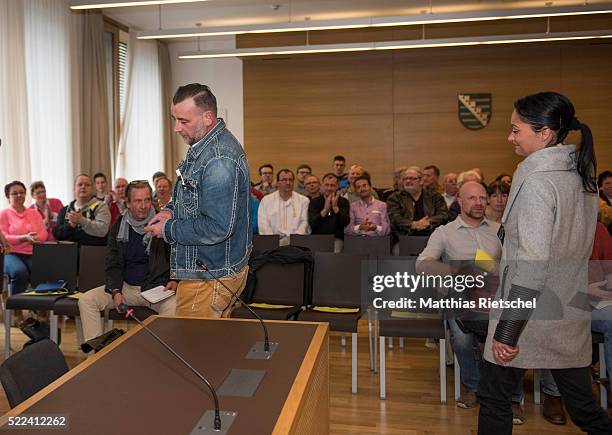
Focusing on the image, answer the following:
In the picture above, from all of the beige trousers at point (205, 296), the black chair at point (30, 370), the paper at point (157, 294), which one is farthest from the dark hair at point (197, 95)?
the paper at point (157, 294)

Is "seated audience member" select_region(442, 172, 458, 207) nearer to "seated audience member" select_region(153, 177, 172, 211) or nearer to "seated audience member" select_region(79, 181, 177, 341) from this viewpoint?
"seated audience member" select_region(153, 177, 172, 211)

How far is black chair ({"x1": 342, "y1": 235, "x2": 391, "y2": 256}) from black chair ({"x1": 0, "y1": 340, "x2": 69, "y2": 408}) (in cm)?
341

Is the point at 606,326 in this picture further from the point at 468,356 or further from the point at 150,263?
the point at 150,263

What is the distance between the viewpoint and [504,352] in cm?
186

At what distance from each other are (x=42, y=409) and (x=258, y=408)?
1.77ft

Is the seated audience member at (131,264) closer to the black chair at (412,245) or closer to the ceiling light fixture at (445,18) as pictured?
the black chair at (412,245)

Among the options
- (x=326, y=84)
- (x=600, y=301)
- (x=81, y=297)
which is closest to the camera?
(x=600, y=301)

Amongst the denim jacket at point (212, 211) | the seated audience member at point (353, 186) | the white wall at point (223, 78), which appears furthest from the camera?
the white wall at point (223, 78)

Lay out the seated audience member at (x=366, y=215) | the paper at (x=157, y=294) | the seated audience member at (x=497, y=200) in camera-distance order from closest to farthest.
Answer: the paper at (x=157, y=294) → the seated audience member at (x=497, y=200) → the seated audience member at (x=366, y=215)

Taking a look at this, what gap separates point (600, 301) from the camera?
11.1 ft

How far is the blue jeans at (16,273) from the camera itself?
530 centimetres

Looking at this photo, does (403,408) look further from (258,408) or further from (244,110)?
(244,110)

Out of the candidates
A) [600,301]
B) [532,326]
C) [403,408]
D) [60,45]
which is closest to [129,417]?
[532,326]

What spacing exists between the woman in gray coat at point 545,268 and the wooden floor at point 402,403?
1263mm
